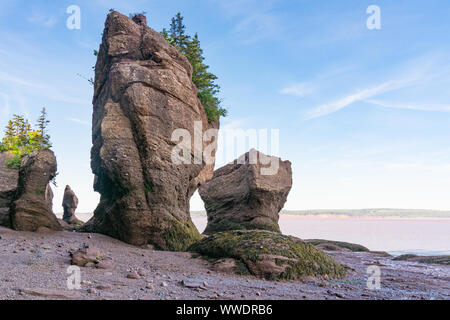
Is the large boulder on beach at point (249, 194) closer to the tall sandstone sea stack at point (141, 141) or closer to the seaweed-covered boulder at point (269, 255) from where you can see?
the tall sandstone sea stack at point (141, 141)

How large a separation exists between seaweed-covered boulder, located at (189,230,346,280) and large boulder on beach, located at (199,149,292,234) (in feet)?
48.7

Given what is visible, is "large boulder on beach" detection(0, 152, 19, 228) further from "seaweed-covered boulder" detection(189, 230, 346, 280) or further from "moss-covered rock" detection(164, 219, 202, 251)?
"seaweed-covered boulder" detection(189, 230, 346, 280)

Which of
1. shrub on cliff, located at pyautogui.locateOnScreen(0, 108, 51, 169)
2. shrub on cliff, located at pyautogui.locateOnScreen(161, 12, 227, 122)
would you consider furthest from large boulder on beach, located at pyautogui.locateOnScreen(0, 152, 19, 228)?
shrub on cliff, located at pyautogui.locateOnScreen(161, 12, 227, 122)

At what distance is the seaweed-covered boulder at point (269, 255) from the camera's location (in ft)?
30.7

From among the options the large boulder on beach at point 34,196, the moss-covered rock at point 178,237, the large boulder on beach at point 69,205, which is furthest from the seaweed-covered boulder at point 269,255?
the large boulder on beach at point 69,205

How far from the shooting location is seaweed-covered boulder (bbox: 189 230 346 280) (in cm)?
935

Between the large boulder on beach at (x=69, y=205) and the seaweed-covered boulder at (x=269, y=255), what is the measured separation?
80.3 ft

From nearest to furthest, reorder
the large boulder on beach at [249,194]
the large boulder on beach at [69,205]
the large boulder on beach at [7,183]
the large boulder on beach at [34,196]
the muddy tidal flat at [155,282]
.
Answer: the muddy tidal flat at [155,282]
the large boulder on beach at [34,196]
the large boulder on beach at [7,183]
the large boulder on beach at [249,194]
the large boulder on beach at [69,205]

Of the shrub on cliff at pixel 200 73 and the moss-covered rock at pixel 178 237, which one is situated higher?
the shrub on cliff at pixel 200 73

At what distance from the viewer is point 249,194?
86.6 ft

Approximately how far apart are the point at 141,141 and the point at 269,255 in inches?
312

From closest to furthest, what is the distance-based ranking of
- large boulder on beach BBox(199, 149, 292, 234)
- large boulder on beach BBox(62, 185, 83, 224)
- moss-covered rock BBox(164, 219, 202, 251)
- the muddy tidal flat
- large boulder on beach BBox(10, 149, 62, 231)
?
the muddy tidal flat → large boulder on beach BBox(10, 149, 62, 231) → moss-covered rock BBox(164, 219, 202, 251) → large boulder on beach BBox(199, 149, 292, 234) → large boulder on beach BBox(62, 185, 83, 224)

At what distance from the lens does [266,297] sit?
672cm

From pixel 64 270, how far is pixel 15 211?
24.3 feet
